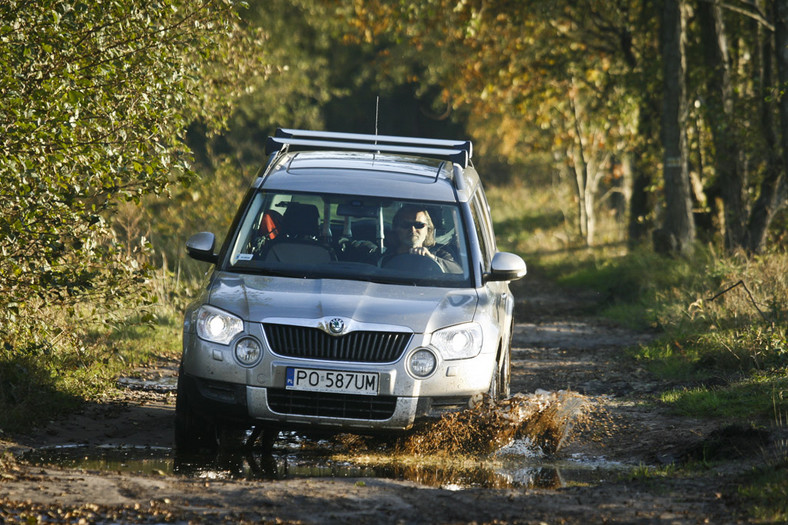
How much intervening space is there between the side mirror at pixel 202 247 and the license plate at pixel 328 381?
1465 millimetres

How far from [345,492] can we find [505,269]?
229 cm

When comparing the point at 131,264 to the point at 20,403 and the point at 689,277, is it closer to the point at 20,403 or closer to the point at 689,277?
the point at 20,403

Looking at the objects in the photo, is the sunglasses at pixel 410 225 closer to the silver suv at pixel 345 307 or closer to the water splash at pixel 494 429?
the silver suv at pixel 345 307

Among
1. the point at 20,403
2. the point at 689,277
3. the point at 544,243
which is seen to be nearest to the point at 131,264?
the point at 20,403

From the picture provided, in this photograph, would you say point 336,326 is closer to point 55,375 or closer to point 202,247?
point 202,247

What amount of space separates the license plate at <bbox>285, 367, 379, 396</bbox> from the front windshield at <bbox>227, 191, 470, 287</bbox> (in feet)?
3.32

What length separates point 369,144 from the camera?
29.6ft

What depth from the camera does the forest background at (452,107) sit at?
7.53m

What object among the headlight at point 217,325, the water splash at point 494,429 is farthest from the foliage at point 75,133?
the water splash at point 494,429

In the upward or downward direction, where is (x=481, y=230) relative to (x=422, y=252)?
upward

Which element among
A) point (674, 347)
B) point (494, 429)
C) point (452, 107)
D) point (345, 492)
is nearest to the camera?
point (345, 492)

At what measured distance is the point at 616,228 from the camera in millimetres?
27812

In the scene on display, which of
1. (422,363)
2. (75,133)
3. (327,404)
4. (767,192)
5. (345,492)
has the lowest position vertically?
(345,492)

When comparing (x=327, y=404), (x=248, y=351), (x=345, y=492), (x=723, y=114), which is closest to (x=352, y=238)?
(x=248, y=351)
